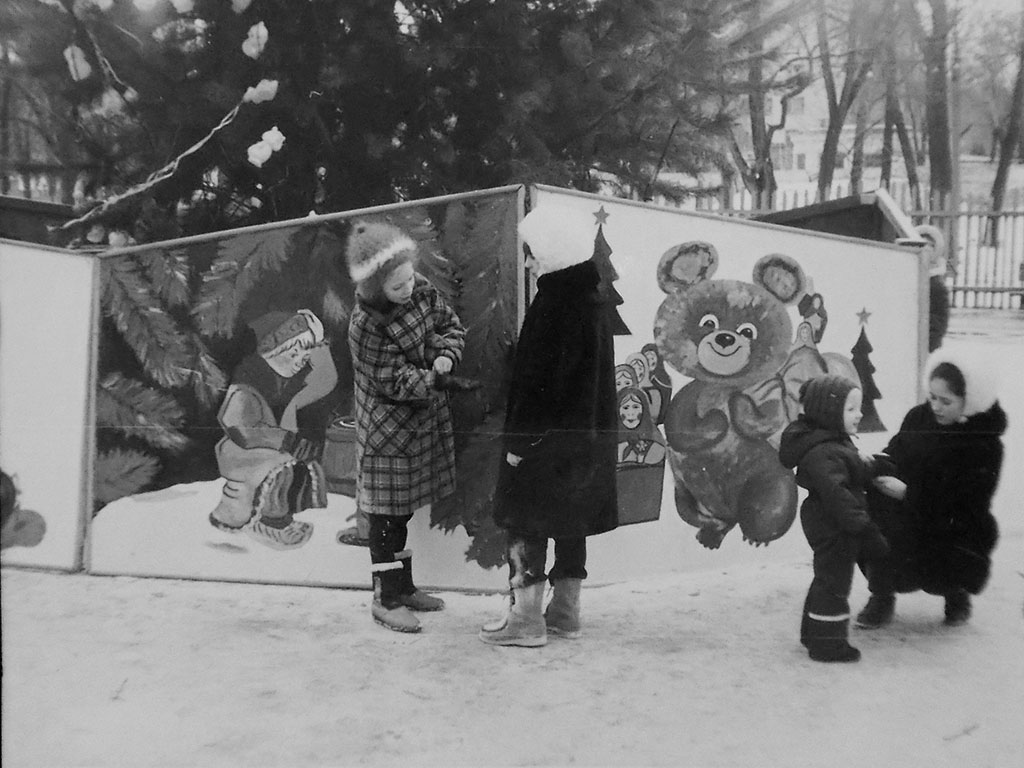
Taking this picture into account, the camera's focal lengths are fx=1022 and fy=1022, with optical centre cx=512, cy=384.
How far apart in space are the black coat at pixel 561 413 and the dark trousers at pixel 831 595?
1.45 ft

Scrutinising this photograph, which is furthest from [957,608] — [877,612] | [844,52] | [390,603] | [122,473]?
[122,473]

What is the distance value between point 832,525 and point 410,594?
93 centimetres

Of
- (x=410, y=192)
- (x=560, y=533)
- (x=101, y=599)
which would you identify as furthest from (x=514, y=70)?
(x=101, y=599)

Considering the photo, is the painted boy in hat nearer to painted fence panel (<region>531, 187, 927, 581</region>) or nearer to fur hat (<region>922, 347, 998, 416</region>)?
painted fence panel (<region>531, 187, 927, 581</region>)

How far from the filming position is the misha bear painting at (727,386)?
2.20 meters

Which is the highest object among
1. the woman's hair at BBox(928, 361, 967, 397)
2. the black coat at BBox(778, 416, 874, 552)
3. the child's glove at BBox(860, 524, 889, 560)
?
the woman's hair at BBox(928, 361, 967, 397)

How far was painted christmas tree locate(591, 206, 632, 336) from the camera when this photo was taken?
2154 mm

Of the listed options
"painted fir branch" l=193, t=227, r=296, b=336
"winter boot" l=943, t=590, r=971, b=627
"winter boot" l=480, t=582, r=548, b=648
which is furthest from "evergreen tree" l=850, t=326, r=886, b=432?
"painted fir branch" l=193, t=227, r=296, b=336

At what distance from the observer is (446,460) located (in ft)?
7.36

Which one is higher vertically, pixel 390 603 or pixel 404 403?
pixel 404 403

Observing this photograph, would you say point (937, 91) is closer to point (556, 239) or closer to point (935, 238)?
point (935, 238)

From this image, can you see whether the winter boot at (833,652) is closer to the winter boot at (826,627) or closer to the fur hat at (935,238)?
the winter boot at (826,627)

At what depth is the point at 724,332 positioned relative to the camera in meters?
2.24

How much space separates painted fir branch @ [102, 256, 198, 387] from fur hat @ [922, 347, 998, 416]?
1680 mm
